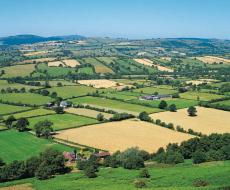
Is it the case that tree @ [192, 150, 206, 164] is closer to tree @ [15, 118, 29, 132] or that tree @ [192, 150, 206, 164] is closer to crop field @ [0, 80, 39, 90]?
tree @ [15, 118, 29, 132]

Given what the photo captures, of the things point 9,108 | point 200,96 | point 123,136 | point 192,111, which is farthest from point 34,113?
point 200,96

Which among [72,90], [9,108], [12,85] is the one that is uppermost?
[9,108]

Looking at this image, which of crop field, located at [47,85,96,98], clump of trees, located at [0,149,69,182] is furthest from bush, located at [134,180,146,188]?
crop field, located at [47,85,96,98]

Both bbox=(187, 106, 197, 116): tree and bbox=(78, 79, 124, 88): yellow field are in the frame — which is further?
bbox=(78, 79, 124, 88): yellow field

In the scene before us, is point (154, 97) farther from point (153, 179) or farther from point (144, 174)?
point (153, 179)

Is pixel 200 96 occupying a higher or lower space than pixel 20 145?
lower

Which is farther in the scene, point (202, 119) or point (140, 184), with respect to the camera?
point (202, 119)

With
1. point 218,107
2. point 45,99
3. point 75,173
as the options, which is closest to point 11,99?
point 45,99
